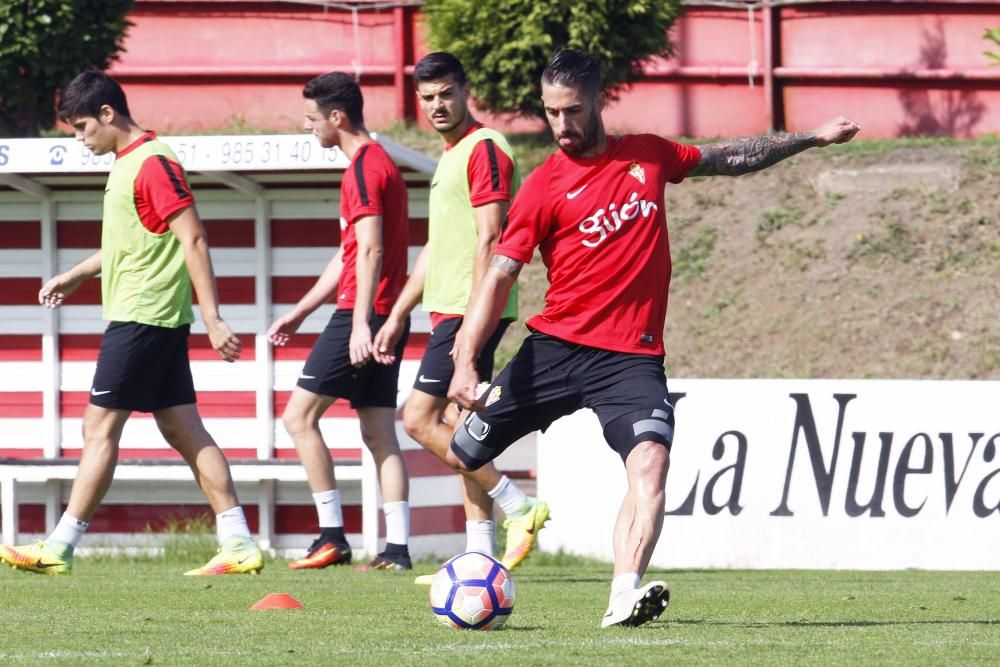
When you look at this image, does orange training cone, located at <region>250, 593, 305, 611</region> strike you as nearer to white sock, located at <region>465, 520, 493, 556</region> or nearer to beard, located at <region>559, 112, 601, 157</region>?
white sock, located at <region>465, 520, 493, 556</region>

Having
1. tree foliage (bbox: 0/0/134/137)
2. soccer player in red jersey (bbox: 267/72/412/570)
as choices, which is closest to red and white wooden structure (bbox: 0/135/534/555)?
soccer player in red jersey (bbox: 267/72/412/570)

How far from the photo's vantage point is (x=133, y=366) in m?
8.62

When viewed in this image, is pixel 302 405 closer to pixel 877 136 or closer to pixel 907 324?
pixel 907 324

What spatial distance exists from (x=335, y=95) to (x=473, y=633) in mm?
3936

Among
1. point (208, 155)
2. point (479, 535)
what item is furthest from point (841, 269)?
point (479, 535)

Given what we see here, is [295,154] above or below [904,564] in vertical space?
above

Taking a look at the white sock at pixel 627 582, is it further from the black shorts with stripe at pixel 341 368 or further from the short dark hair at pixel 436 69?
the black shorts with stripe at pixel 341 368

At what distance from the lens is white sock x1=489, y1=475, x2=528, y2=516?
8.46m

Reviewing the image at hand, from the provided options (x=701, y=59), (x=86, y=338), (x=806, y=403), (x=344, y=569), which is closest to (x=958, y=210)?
(x=701, y=59)

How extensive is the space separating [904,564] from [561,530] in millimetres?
2135

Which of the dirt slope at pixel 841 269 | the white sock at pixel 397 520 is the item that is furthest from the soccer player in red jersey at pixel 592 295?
the dirt slope at pixel 841 269

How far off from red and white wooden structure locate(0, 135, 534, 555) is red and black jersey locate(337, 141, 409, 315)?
2.54 m

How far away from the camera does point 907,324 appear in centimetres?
1858

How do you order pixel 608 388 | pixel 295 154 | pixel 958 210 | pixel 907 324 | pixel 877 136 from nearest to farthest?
pixel 608 388
pixel 295 154
pixel 907 324
pixel 958 210
pixel 877 136
